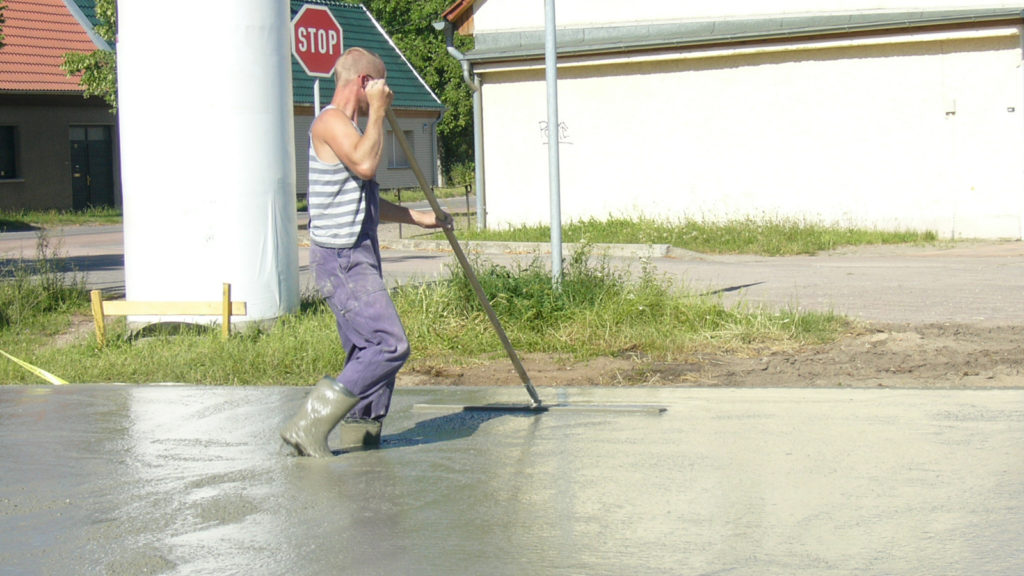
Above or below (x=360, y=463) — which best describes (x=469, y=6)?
above

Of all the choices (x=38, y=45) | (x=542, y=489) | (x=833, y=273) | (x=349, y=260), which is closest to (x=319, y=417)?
(x=349, y=260)

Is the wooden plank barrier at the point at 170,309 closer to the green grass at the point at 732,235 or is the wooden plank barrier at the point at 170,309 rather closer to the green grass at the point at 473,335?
the green grass at the point at 473,335

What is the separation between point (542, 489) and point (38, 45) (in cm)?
3248

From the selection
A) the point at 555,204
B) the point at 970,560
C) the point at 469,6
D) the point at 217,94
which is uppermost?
the point at 469,6

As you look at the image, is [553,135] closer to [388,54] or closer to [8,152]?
[8,152]

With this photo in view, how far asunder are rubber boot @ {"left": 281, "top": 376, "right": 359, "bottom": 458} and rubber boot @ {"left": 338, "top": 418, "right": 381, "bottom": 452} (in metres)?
0.23

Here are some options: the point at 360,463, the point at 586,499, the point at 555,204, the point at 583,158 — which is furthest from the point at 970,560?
the point at 583,158

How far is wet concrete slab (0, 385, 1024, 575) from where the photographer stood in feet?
13.2

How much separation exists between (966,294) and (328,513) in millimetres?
8694

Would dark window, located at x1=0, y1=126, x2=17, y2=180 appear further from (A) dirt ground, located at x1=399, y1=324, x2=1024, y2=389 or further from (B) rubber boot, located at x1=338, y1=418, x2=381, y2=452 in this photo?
(B) rubber boot, located at x1=338, y1=418, x2=381, y2=452

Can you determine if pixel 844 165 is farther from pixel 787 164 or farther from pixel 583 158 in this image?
pixel 583 158

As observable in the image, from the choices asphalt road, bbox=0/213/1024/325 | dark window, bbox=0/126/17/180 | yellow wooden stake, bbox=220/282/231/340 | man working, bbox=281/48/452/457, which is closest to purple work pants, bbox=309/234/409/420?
man working, bbox=281/48/452/457

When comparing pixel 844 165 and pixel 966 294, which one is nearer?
pixel 966 294

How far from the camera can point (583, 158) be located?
21375 mm
